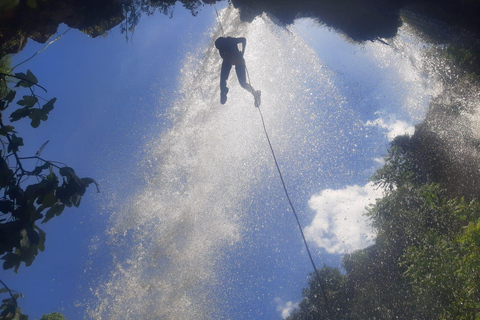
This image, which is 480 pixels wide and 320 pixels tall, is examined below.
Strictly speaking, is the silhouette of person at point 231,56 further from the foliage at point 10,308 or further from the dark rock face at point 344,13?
the foliage at point 10,308

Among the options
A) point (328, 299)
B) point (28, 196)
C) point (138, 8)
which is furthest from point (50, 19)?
point (328, 299)

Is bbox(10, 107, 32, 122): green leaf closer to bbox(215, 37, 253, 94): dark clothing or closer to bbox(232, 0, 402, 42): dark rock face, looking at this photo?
bbox(215, 37, 253, 94): dark clothing

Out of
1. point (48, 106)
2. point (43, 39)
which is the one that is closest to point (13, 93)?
point (48, 106)

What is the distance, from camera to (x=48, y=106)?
3.29 meters

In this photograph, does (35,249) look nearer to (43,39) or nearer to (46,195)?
(46,195)

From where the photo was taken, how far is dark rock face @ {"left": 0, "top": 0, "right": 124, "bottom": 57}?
8320mm

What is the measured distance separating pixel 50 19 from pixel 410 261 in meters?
15.9

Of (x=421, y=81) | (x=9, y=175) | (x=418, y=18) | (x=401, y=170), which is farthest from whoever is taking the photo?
(x=401, y=170)

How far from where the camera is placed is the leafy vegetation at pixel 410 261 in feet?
26.2

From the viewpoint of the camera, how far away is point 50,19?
31.6 ft

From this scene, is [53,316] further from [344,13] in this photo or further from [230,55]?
[344,13]

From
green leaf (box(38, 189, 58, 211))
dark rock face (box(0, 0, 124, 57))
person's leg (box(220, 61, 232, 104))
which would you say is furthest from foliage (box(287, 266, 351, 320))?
dark rock face (box(0, 0, 124, 57))

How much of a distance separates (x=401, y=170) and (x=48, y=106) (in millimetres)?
15681

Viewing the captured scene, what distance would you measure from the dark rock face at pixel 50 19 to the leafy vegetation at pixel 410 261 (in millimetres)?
14384
